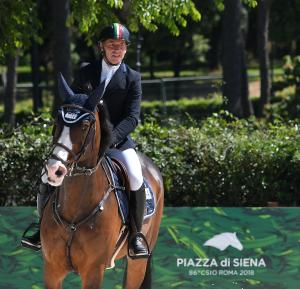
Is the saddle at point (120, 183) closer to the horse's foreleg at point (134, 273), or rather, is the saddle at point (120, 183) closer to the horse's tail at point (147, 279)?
the horse's foreleg at point (134, 273)

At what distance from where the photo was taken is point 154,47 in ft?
131

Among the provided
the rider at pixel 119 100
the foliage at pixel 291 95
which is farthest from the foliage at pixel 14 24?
the foliage at pixel 291 95

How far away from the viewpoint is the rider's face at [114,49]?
7.65 m

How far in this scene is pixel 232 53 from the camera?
19562 millimetres

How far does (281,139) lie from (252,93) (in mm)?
31642

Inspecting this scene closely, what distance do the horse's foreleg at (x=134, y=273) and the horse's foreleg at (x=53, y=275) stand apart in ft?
4.59

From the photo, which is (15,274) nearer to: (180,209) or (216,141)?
(180,209)

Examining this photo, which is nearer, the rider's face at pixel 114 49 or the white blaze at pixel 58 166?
the white blaze at pixel 58 166

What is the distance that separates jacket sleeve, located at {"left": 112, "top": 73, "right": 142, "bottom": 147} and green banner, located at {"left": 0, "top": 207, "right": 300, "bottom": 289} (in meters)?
2.99

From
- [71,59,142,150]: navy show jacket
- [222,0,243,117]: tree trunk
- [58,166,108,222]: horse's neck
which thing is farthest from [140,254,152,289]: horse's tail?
[222,0,243,117]: tree trunk

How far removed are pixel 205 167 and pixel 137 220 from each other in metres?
3.51

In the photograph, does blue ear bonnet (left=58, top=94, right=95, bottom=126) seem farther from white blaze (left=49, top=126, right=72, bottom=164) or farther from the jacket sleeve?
the jacket sleeve

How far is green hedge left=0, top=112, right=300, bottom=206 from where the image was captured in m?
11.1

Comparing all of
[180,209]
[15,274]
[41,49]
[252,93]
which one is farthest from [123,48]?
[252,93]
